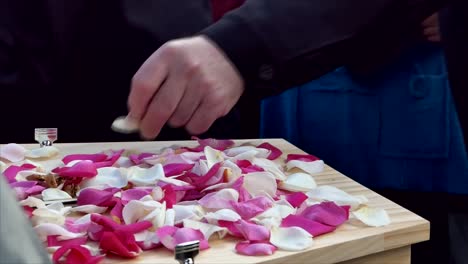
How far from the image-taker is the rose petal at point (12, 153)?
0.65 meters

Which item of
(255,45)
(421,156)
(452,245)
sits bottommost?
(452,245)

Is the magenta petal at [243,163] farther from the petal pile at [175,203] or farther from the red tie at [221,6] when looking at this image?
the red tie at [221,6]

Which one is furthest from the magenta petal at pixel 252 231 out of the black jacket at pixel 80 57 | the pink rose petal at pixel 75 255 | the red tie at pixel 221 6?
the red tie at pixel 221 6

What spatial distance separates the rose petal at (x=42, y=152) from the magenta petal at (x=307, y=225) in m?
0.31

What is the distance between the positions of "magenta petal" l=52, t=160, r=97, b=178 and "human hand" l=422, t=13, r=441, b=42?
1.30ft

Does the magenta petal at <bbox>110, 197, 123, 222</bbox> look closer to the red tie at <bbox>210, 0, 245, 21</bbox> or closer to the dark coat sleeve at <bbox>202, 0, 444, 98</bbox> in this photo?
the dark coat sleeve at <bbox>202, 0, 444, 98</bbox>

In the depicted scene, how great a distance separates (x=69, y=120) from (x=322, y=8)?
0.42 meters

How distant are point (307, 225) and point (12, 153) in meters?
0.35

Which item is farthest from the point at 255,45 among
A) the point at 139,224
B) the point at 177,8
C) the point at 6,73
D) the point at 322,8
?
the point at 6,73

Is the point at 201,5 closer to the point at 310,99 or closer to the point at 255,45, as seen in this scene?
the point at 310,99

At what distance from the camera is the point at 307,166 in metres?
0.65

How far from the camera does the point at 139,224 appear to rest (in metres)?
0.45

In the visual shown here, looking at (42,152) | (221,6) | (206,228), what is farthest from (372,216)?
(221,6)

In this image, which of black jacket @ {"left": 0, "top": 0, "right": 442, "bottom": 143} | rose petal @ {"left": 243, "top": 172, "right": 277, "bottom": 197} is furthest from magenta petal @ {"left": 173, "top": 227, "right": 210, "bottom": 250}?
black jacket @ {"left": 0, "top": 0, "right": 442, "bottom": 143}
